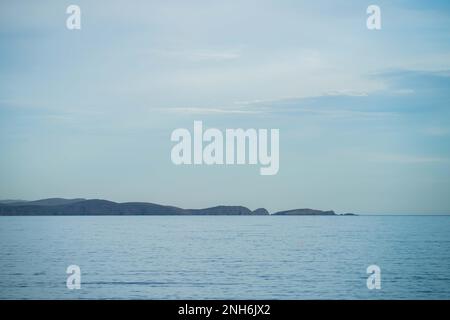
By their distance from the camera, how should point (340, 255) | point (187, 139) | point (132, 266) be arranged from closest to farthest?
point (187, 139), point (132, 266), point (340, 255)

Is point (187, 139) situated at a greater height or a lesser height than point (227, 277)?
greater

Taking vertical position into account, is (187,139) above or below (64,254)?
above

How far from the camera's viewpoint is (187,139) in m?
14.9
